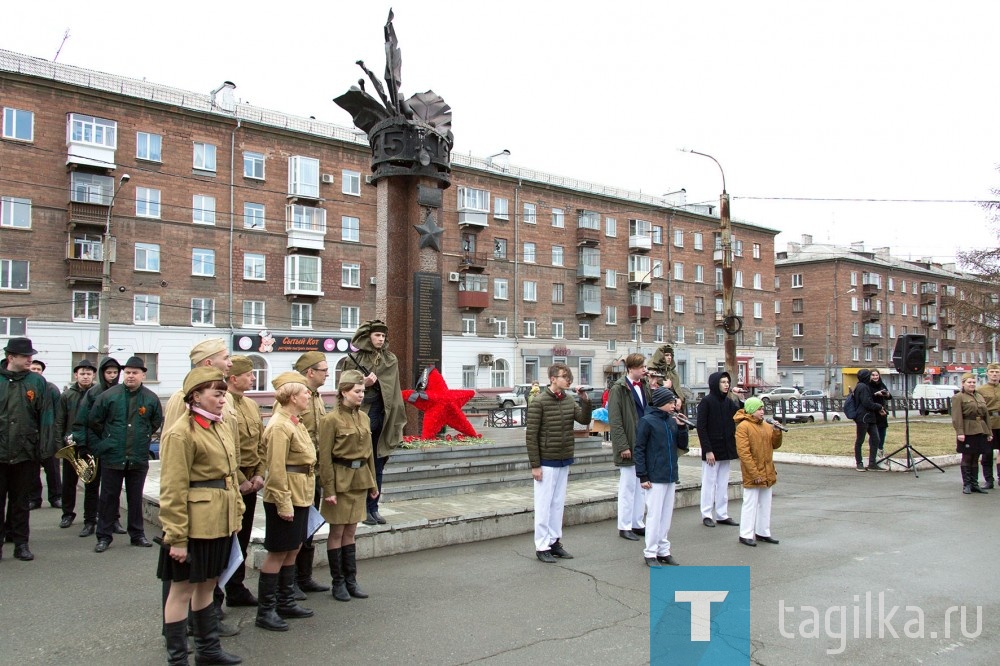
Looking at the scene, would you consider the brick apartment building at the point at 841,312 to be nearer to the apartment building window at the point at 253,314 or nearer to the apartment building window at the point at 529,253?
the apartment building window at the point at 529,253

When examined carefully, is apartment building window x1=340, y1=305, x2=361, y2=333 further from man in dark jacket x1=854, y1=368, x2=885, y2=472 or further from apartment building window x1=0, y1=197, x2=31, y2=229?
man in dark jacket x1=854, y1=368, x2=885, y2=472

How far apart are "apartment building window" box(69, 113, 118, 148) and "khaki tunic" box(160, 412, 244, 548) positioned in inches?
1427

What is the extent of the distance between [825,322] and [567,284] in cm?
3675

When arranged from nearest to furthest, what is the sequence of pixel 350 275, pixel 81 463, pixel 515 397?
pixel 81 463 < pixel 350 275 < pixel 515 397

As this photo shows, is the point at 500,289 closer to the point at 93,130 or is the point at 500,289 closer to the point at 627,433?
the point at 93,130

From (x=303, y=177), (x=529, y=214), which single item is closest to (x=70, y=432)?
(x=303, y=177)

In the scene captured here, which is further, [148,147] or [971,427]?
[148,147]

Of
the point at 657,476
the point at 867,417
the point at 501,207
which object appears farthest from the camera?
the point at 501,207

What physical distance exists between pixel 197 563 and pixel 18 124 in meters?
37.2

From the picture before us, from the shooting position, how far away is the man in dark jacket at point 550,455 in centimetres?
726

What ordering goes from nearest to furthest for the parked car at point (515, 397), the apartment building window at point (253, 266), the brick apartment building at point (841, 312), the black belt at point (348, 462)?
the black belt at point (348, 462) → the apartment building window at point (253, 266) → the parked car at point (515, 397) → the brick apartment building at point (841, 312)

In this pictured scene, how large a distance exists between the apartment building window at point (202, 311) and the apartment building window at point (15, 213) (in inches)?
322

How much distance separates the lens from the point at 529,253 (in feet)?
170

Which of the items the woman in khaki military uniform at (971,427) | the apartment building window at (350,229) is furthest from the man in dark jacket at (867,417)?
the apartment building window at (350,229)
